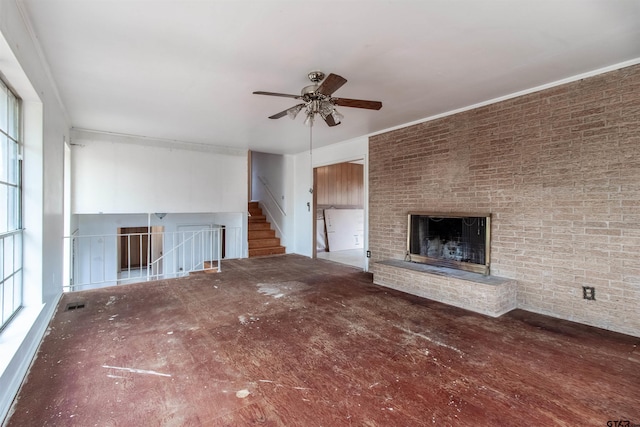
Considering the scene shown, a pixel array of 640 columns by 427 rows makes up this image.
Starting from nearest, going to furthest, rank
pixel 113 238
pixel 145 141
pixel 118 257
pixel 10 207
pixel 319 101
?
pixel 10 207 < pixel 319 101 < pixel 145 141 < pixel 113 238 < pixel 118 257

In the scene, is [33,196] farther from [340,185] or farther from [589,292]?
[340,185]

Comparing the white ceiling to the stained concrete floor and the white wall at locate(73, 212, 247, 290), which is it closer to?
the stained concrete floor

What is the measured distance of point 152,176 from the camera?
227 inches

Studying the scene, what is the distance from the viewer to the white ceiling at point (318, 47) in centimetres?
203

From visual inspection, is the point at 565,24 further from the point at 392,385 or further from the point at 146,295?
the point at 146,295

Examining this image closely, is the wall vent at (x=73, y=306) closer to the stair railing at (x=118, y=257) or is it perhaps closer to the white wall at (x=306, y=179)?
the stair railing at (x=118, y=257)

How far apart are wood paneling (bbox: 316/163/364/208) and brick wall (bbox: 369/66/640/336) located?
13.4 ft

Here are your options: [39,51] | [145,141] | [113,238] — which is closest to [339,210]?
[145,141]

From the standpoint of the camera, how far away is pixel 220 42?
7.89 ft

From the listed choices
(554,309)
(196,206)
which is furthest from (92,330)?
(554,309)

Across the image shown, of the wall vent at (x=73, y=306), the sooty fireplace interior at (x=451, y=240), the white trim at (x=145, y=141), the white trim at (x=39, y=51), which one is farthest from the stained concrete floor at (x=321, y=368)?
the white trim at (x=145, y=141)

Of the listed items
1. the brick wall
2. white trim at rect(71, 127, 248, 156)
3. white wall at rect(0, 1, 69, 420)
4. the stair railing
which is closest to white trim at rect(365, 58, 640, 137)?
the brick wall

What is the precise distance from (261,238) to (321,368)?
5614 mm

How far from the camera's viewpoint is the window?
2.20m
